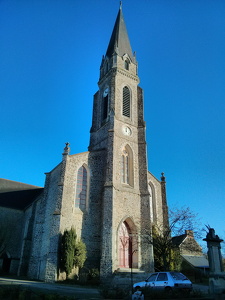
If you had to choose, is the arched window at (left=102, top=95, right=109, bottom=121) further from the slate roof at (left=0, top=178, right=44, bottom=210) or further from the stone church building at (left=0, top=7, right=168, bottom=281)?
the slate roof at (left=0, top=178, right=44, bottom=210)

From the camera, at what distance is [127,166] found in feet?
88.8

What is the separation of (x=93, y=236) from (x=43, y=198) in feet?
22.9

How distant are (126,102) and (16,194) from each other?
19.5m

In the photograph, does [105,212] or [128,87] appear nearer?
[105,212]

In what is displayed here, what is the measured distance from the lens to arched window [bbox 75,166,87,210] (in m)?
23.8

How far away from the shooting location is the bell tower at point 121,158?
872 inches

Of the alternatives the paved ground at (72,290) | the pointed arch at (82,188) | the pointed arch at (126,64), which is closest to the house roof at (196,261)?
the paved ground at (72,290)

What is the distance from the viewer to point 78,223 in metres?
22.7

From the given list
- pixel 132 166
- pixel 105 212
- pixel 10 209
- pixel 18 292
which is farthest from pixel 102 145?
pixel 18 292

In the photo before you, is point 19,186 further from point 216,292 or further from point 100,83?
point 216,292

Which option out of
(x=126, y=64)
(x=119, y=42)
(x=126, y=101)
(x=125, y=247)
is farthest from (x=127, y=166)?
(x=119, y=42)

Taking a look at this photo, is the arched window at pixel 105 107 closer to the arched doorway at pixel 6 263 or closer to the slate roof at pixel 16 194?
the slate roof at pixel 16 194

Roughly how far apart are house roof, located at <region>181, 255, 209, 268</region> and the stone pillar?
1886cm

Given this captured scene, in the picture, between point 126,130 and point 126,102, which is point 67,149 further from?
point 126,102
